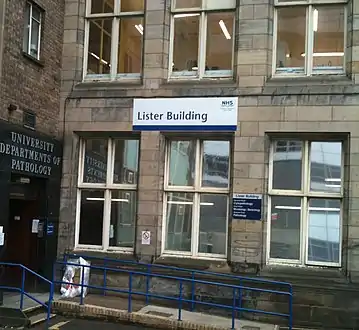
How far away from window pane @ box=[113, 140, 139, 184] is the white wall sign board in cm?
60

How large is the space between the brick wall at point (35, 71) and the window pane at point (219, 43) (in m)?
3.47

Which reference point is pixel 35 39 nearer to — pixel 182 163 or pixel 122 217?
pixel 182 163

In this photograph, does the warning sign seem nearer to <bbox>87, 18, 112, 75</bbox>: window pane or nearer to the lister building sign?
the lister building sign

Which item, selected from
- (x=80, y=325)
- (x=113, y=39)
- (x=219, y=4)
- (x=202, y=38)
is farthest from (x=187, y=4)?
(x=80, y=325)

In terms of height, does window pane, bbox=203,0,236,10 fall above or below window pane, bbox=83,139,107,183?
above

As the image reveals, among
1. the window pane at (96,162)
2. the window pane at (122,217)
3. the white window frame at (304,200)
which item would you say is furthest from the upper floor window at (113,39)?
the white window frame at (304,200)

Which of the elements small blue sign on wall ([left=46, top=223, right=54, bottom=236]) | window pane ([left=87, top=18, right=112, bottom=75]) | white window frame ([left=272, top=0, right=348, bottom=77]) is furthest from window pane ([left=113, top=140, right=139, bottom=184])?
white window frame ([left=272, top=0, right=348, bottom=77])

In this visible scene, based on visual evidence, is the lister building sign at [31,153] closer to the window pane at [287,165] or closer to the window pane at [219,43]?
the window pane at [219,43]

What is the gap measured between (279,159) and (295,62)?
2.14 m

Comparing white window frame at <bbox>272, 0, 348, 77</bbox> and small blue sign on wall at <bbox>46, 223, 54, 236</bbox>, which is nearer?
white window frame at <bbox>272, 0, 348, 77</bbox>

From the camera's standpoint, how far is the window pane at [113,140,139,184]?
479 inches

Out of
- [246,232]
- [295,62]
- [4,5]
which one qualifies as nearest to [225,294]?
[246,232]

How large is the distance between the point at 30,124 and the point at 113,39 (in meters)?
2.98

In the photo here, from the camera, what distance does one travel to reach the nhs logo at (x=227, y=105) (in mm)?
11344
